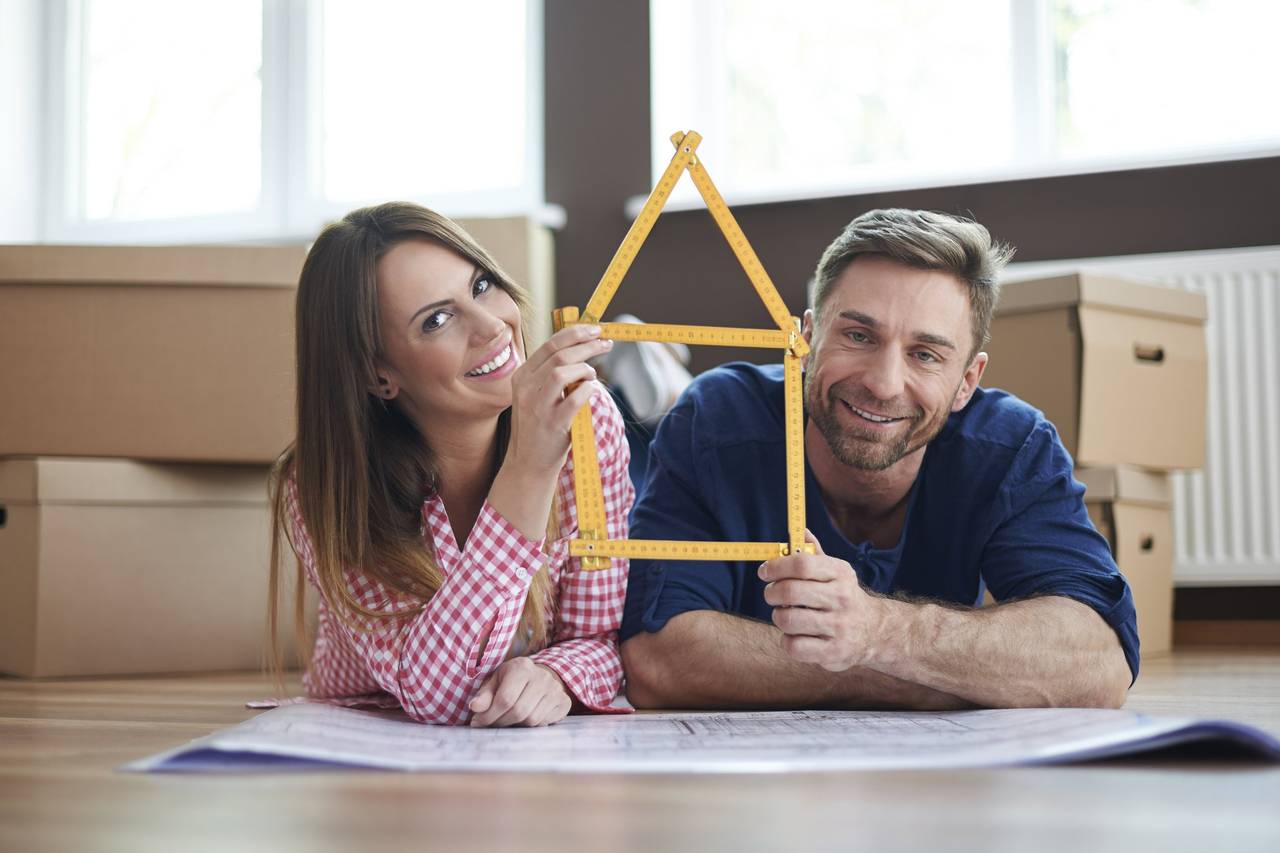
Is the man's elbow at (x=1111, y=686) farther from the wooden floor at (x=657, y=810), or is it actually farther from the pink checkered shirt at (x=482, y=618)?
the pink checkered shirt at (x=482, y=618)

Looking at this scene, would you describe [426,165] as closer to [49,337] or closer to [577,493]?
[49,337]

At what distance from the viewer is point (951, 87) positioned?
135 inches

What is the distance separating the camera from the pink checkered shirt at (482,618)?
1309mm

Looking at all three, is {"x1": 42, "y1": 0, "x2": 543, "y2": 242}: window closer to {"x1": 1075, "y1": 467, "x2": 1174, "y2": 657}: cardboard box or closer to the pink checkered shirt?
{"x1": 1075, "y1": 467, "x2": 1174, "y2": 657}: cardboard box

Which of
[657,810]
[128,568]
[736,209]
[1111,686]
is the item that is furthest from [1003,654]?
[736,209]

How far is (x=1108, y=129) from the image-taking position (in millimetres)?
3279

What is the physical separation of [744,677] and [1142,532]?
1537 millimetres

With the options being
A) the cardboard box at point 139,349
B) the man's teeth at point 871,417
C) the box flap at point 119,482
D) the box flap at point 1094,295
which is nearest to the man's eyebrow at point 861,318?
the man's teeth at point 871,417

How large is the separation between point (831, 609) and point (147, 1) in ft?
13.0

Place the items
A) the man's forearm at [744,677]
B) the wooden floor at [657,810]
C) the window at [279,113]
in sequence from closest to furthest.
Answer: the wooden floor at [657,810] < the man's forearm at [744,677] < the window at [279,113]

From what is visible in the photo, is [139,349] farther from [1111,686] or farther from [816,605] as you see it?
[1111,686]

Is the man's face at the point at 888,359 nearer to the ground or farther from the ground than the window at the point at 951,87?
nearer to the ground

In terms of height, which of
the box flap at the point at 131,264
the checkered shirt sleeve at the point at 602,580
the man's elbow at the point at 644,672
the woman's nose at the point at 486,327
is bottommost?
the man's elbow at the point at 644,672

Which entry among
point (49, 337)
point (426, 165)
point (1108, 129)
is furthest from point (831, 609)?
point (426, 165)
